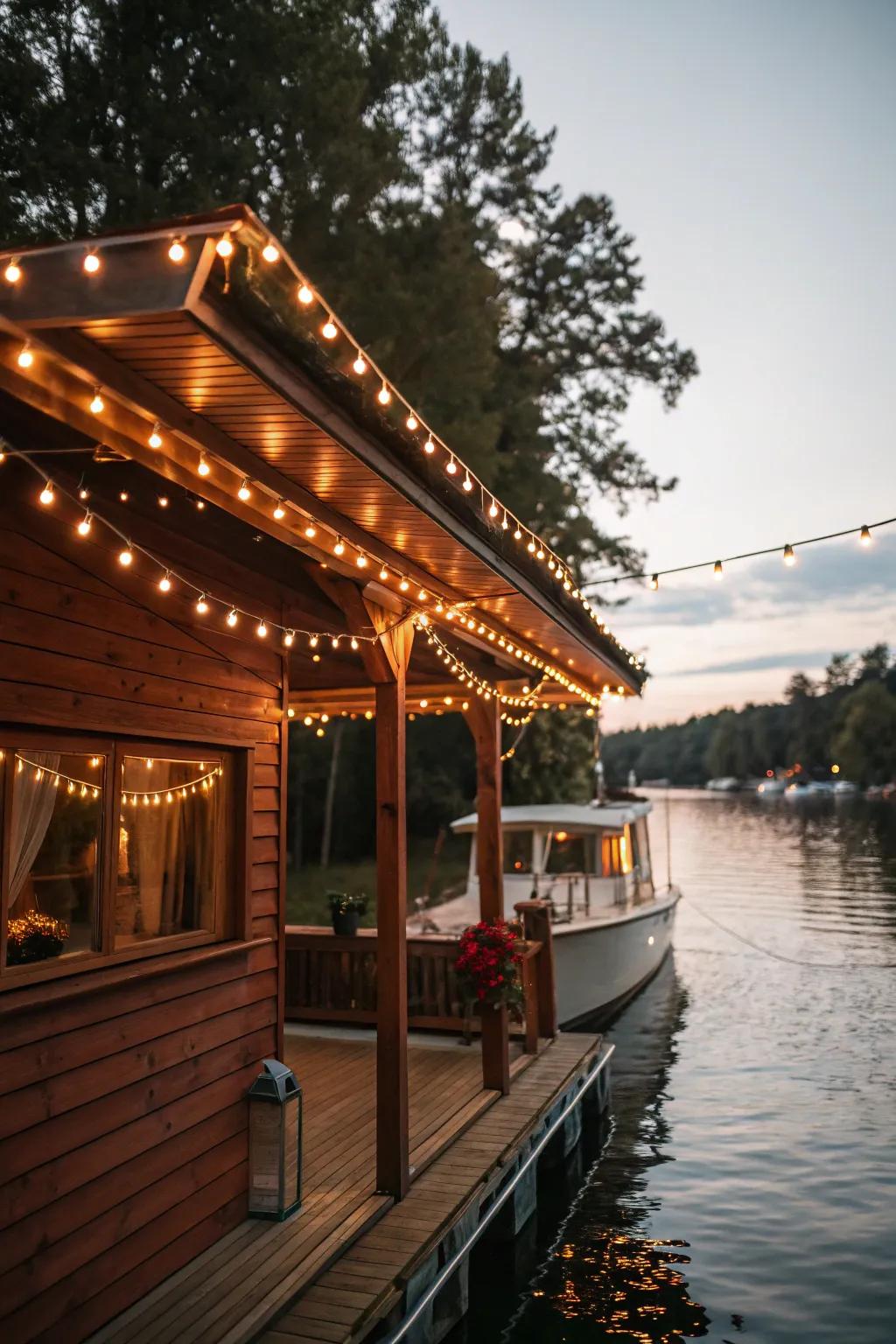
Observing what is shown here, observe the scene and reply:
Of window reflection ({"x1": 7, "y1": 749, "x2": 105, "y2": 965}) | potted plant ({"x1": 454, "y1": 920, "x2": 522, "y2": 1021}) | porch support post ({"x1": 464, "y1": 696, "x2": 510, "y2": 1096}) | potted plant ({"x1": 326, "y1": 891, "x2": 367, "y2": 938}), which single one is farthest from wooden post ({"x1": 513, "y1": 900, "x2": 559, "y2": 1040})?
window reflection ({"x1": 7, "y1": 749, "x2": 105, "y2": 965})

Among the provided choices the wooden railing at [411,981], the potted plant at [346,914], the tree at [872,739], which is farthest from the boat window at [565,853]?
the tree at [872,739]

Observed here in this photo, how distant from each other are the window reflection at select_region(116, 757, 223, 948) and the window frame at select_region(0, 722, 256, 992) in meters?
0.04

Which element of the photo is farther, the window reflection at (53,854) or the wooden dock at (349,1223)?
the wooden dock at (349,1223)

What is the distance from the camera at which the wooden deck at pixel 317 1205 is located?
12.4ft

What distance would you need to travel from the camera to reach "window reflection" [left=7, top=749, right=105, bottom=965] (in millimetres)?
3613

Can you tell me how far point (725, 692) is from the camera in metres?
85.5

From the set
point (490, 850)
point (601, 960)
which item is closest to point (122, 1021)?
point (490, 850)

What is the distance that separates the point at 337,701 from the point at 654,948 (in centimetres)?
836

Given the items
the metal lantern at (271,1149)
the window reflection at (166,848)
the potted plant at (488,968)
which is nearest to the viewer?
the window reflection at (166,848)

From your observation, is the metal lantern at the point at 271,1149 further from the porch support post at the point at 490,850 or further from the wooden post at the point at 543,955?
the wooden post at the point at 543,955

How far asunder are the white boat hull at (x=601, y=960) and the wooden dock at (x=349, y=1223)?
4.03 metres

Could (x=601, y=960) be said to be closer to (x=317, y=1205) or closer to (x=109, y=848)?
(x=317, y=1205)

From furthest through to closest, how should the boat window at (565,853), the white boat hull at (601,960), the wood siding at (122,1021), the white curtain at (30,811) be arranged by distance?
the boat window at (565,853), the white boat hull at (601,960), the white curtain at (30,811), the wood siding at (122,1021)

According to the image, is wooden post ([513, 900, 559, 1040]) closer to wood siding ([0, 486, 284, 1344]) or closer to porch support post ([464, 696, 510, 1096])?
porch support post ([464, 696, 510, 1096])
